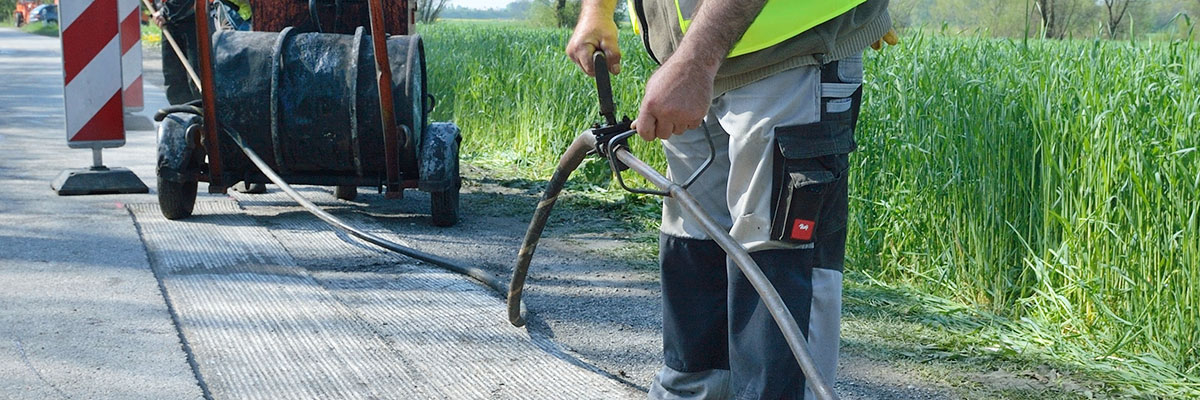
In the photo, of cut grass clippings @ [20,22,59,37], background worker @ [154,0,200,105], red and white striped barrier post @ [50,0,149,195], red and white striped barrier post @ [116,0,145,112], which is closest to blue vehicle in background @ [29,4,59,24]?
cut grass clippings @ [20,22,59,37]

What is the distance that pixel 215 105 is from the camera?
525 centimetres

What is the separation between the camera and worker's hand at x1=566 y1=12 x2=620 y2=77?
2.58 m

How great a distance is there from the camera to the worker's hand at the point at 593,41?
2.58m

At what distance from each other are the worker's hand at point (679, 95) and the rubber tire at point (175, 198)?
377cm

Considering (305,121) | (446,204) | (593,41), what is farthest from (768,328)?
(305,121)

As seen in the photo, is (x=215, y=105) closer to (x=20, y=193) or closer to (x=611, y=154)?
(x=20, y=193)

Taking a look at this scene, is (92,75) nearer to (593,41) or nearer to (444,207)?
(444,207)

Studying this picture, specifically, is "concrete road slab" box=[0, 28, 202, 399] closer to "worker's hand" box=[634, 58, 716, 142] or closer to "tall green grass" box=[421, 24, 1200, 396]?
"worker's hand" box=[634, 58, 716, 142]

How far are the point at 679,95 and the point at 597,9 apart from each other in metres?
0.66

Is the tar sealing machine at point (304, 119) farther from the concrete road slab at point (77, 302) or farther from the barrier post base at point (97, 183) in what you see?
the barrier post base at point (97, 183)

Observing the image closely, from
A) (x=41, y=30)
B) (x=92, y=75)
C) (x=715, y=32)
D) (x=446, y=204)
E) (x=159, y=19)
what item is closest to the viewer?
(x=715, y=32)

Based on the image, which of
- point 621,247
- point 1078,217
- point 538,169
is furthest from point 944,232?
point 538,169

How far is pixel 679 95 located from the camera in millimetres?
2057

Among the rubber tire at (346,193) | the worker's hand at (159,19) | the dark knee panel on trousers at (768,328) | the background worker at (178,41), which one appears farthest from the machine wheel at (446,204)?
the dark knee panel on trousers at (768,328)
